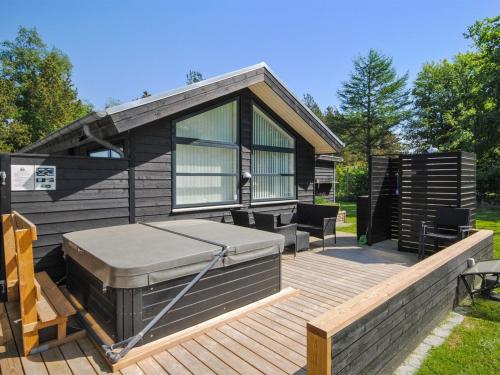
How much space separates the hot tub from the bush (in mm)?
16516

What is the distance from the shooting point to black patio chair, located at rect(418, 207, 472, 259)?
16.8ft

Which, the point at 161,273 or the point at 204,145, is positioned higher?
the point at 204,145

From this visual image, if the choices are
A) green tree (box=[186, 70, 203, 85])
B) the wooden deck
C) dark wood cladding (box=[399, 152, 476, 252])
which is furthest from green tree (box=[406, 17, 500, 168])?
green tree (box=[186, 70, 203, 85])

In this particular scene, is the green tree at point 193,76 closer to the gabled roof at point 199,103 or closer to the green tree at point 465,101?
the green tree at point 465,101

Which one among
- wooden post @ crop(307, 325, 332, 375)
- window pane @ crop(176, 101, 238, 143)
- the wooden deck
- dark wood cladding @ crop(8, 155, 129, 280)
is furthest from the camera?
window pane @ crop(176, 101, 238, 143)

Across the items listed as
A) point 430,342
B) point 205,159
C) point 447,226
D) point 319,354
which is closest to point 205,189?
point 205,159

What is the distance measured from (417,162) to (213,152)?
4.14 m

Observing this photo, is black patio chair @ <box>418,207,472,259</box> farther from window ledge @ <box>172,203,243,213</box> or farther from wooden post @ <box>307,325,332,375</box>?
wooden post @ <box>307,325,332,375</box>

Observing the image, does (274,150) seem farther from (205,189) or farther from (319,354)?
(319,354)

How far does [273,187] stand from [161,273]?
14.8 ft

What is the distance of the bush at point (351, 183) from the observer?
1883 centimetres

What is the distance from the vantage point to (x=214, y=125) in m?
5.66

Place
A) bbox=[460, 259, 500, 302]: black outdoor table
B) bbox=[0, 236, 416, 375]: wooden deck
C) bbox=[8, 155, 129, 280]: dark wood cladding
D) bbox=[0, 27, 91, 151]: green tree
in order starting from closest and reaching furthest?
1. bbox=[0, 236, 416, 375]: wooden deck
2. bbox=[460, 259, 500, 302]: black outdoor table
3. bbox=[8, 155, 129, 280]: dark wood cladding
4. bbox=[0, 27, 91, 151]: green tree

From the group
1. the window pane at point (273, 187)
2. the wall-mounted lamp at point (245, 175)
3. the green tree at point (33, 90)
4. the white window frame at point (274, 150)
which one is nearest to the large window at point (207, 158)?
the wall-mounted lamp at point (245, 175)
